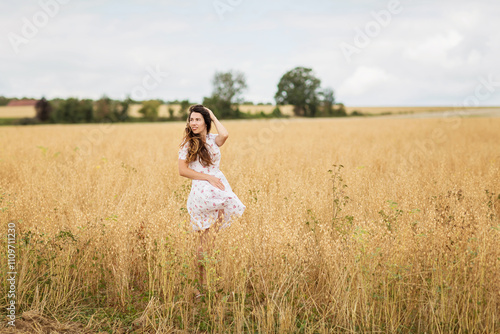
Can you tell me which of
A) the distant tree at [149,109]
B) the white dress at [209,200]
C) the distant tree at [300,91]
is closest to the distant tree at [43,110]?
the distant tree at [149,109]

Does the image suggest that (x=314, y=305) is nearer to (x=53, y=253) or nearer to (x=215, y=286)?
(x=215, y=286)

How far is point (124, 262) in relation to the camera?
3.56 meters

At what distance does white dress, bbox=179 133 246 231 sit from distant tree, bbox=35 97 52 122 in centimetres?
6269

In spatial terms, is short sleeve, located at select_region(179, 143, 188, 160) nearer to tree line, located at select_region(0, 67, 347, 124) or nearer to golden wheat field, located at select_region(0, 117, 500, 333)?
golden wheat field, located at select_region(0, 117, 500, 333)

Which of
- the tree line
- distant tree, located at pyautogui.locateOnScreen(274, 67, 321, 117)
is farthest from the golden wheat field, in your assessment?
distant tree, located at pyautogui.locateOnScreen(274, 67, 321, 117)

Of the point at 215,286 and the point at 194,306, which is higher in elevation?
the point at 215,286

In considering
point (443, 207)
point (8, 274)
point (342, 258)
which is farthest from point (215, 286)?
point (443, 207)

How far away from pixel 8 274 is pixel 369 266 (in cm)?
339

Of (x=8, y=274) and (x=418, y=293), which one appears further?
(x=8, y=274)

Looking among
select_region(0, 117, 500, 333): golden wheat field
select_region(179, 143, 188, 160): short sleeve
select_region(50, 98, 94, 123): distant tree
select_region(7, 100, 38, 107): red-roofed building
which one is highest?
select_region(7, 100, 38, 107): red-roofed building

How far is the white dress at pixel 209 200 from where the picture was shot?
360cm

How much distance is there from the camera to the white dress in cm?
360

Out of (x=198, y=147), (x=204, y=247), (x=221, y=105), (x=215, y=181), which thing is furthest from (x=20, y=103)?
(x=204, y=247)

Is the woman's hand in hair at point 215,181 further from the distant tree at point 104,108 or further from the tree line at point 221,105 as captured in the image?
the distant tree at point 104,108
